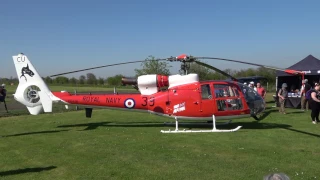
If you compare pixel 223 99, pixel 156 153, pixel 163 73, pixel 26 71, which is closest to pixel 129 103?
pixel 223 99

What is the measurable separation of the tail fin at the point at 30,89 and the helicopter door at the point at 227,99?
7013mm

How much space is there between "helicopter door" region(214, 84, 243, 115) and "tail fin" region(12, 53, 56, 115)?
23.0 ft

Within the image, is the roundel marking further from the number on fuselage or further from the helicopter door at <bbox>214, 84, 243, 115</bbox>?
the helicopter door at <bbox>214, 84, 243, 115</bbox>

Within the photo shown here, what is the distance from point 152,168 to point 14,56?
339 inches

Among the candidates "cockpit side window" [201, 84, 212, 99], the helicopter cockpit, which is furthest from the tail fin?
the helicopter cockpit

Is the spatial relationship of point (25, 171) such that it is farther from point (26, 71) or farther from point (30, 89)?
point (26, 71)

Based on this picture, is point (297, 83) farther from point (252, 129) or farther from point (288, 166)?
point (288, 166)

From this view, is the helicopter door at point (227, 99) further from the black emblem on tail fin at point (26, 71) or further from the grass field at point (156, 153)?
the black emblem on tail fin at point (26, 71)

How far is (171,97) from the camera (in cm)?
1194

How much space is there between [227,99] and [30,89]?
8318 mm

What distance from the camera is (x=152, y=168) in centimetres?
695

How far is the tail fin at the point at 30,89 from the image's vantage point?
40.7 ft

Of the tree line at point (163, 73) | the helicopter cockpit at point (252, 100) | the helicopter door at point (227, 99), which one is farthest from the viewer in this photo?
the tree line at point (163, 73)

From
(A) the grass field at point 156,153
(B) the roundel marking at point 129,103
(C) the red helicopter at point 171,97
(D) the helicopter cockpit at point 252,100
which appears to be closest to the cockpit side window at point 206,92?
(C) the red helicopter at point 171,97
